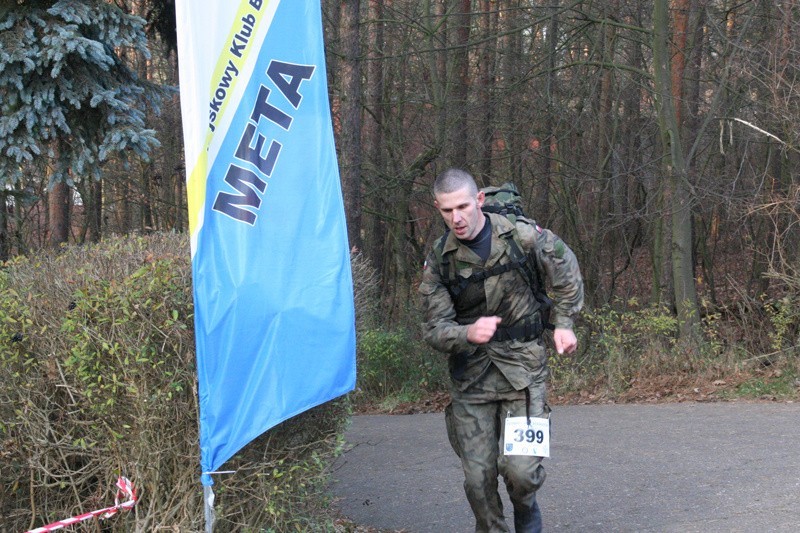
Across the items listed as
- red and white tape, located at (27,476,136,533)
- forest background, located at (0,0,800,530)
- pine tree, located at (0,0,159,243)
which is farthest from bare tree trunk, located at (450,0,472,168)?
red and white tape, located at (27,476,136,533)

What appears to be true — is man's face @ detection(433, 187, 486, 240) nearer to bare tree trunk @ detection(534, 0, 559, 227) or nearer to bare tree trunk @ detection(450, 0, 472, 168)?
bare tree trunk @ detection(534, 0, 559, 227)

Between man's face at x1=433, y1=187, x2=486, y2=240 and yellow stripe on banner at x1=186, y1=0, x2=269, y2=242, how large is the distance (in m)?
1.16

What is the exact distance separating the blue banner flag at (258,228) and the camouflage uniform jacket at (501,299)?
0.54 metres

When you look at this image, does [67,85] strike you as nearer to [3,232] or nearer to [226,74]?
[3,232]

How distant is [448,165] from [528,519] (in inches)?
580

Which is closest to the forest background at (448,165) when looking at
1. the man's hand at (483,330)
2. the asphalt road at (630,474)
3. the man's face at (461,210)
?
the man's face at (461,210)

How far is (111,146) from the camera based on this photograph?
748cm

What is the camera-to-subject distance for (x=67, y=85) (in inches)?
Answer: 290

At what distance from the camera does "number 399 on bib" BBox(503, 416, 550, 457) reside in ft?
15.0

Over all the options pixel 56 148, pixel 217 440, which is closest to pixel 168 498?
pixel 217 440

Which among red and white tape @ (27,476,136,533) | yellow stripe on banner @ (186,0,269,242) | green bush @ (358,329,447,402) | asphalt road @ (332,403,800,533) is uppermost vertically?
yellow stripe on banner @ (186,0,269,242)

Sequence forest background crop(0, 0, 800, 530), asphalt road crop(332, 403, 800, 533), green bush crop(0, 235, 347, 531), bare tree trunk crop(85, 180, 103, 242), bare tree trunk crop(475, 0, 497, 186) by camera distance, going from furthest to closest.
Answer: bare tree trunk crop(85, 180, 103, 242) < bare tree trunk crop(475, 0, 497, 186) < asphalt road crop(332, 403, 800, 533) < forest background crop(0, 0, 800, 530) < green bush crop(0, 235, 347, 531)

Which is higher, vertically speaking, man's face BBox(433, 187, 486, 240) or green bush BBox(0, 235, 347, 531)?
man's face BBox(433, 187, 486, 240)

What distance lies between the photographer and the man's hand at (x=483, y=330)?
4328 mm
